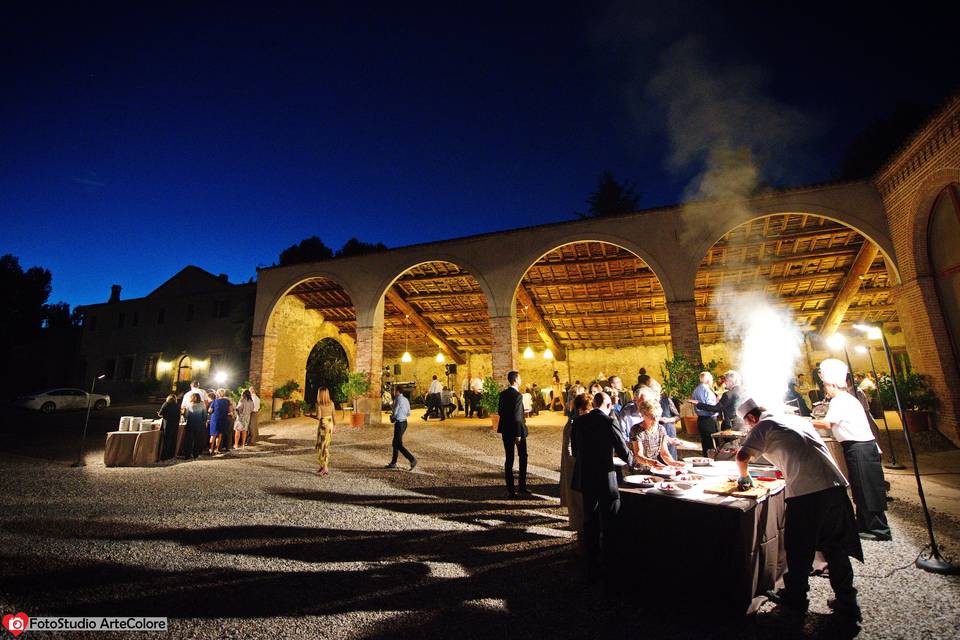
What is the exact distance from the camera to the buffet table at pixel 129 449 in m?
8.06

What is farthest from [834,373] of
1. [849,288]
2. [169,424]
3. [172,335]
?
[172,335]

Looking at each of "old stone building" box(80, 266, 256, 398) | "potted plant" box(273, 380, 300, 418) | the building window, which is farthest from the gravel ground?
the building window

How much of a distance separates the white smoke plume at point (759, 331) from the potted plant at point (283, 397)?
690 inches

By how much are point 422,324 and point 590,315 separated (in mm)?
7767

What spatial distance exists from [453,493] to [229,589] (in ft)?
11.0

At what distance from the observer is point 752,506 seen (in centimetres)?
268

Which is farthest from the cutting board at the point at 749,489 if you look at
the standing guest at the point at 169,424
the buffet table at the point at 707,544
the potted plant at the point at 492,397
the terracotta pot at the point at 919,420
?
the standing guest at the point at 169,424

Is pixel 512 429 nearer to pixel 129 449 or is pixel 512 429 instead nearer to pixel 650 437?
pixel 650 437

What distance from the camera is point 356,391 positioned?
1286 cm

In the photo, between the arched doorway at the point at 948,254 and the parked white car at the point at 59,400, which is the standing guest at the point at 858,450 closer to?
the arched doorway at the point at 948,254

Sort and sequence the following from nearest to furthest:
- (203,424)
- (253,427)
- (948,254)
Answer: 1. (948,254)
2. (203,424)
3. (253,427)

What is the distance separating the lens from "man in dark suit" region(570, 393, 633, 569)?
10.4ft

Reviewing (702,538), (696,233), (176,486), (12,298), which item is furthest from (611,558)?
(12,298)

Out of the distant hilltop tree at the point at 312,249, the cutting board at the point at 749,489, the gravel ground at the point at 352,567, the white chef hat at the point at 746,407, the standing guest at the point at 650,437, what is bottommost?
the gravel ground at the point at 352,567
